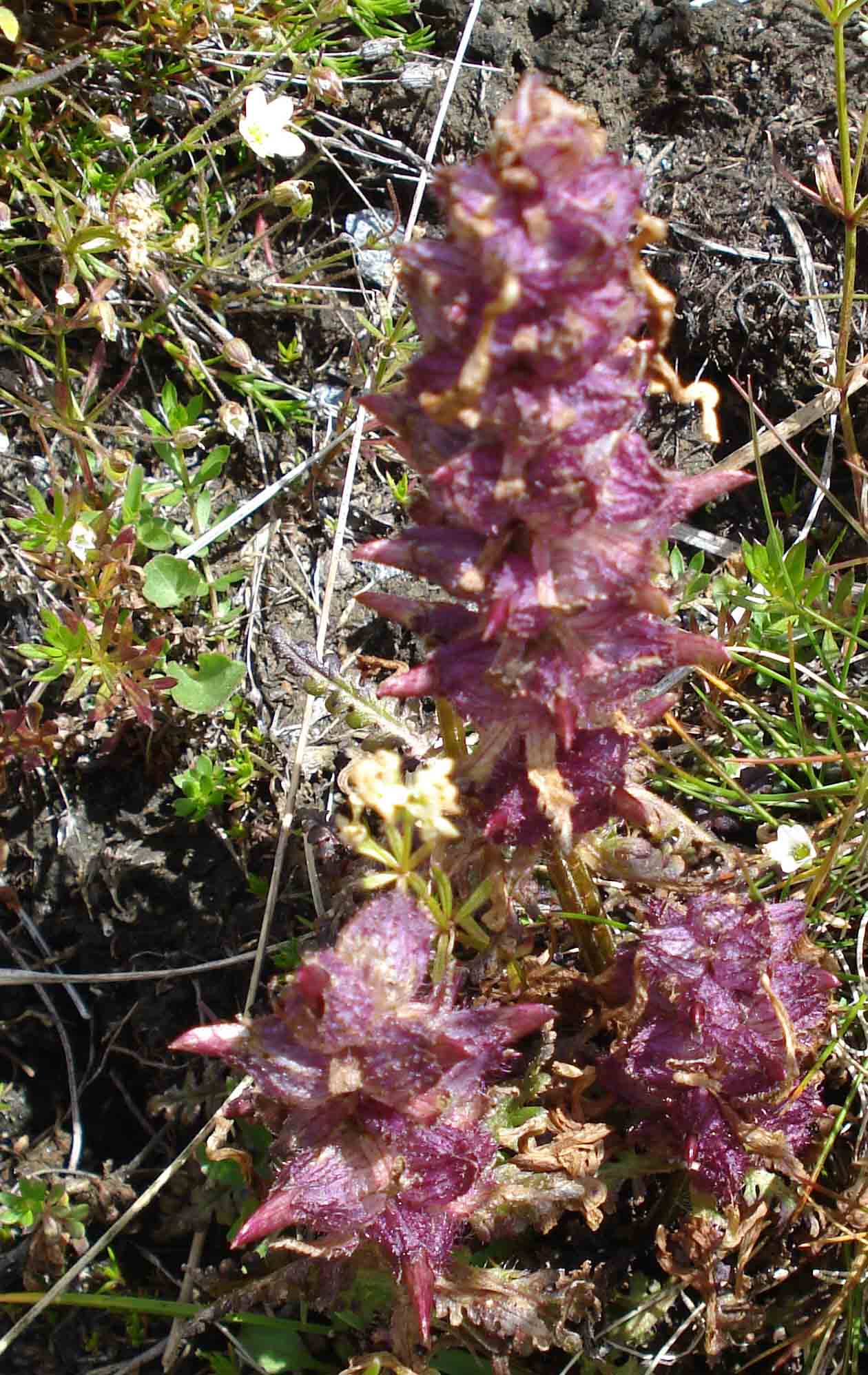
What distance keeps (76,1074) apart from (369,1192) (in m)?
1.65

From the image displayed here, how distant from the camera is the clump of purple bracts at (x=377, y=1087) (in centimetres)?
225

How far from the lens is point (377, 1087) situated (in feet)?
7.48

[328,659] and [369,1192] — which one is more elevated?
[328,659]

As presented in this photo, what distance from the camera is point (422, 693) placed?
2.27 metres

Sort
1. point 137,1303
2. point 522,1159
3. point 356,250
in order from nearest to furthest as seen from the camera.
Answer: point 522,1159, point 137,1303, point 356,250

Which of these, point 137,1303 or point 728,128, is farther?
point 728,128

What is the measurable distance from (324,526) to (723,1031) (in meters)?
2.16

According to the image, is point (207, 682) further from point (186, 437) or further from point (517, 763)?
point (517, 763)

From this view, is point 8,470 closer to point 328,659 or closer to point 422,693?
point 328,659

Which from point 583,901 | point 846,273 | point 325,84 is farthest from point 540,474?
point 325,84

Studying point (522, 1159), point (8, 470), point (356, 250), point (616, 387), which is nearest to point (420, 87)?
point (356, 250)

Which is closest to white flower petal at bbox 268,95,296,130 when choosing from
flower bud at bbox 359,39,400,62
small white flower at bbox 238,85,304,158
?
small white flower at bbox 238,85,304,158

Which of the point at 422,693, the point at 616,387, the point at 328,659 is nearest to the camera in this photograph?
the point at 616,387

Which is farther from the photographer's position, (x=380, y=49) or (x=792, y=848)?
(x=380, y=49)
